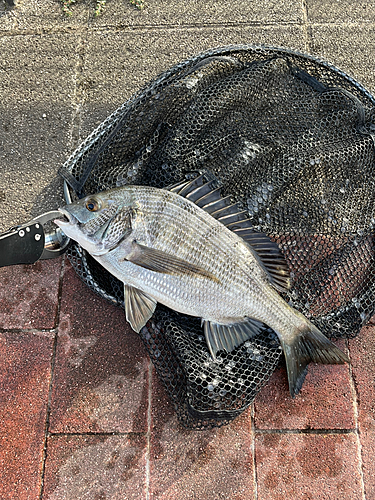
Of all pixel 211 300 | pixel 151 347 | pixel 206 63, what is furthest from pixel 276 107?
pixel 151 347

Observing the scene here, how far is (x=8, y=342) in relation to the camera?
11.5 feet

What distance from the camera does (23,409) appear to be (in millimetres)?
3344

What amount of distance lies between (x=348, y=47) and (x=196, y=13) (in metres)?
1.83

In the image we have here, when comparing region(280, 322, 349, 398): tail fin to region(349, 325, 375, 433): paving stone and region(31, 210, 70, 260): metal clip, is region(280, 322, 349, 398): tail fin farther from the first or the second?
region(31, 210, 70, 260): metal clip

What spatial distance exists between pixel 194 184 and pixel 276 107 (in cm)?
124

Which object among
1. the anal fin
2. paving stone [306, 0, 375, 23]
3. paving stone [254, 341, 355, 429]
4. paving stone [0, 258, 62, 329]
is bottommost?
paving stone [254, 341, 355, 429]

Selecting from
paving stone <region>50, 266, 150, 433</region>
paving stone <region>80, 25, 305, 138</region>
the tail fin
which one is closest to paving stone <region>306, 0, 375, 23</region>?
paving stone <region>80, 25, 305, 138</region>

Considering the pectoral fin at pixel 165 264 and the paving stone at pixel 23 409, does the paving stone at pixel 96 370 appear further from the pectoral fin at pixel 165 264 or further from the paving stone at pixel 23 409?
the pectoral fin at pixel 165 264

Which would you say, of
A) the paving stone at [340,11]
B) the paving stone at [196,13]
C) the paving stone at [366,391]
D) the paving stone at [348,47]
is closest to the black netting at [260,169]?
the paving stone at [366,391]

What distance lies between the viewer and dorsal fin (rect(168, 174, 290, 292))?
117 inches

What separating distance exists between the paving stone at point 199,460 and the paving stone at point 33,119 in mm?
2302

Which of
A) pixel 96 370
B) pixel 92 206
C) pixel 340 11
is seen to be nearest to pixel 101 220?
pixel 92 206

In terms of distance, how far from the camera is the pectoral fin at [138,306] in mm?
3008

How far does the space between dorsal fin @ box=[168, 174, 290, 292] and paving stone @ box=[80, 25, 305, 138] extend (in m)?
1.86
